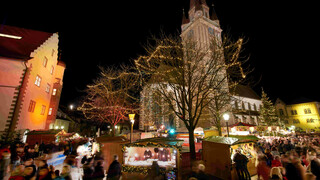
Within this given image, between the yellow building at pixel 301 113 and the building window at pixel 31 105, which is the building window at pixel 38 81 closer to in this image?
the building window at pixel 31 105

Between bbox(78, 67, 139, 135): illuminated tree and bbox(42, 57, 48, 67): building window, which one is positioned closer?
bbox(42, 57, 48, 67): building window

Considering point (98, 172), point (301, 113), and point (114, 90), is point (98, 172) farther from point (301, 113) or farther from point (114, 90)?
point (301, 113)

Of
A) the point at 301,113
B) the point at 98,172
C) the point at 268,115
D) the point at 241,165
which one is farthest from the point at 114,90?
the point at 301,113

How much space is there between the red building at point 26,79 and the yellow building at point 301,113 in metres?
70.8

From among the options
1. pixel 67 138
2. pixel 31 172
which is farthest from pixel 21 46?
pixel 31 172

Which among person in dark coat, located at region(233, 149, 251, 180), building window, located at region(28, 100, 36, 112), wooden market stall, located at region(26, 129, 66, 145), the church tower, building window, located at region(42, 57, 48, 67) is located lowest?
person in dark coat, located at region(233, 149, 251, 180)

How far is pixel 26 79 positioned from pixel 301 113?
7843cm

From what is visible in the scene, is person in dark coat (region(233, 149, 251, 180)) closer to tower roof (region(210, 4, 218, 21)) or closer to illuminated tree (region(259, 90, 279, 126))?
illuminated tree (region(259, 90, 279, 126))

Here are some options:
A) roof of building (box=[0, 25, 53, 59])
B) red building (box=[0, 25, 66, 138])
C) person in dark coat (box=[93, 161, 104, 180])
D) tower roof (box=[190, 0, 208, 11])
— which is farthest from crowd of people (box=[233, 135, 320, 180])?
tower roof (box=[190, 0, 208, 11])

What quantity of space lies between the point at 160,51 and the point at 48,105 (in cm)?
1886

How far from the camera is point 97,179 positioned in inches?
229

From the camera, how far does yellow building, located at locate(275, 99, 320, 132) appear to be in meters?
51.9

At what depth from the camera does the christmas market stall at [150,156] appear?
8.25 m

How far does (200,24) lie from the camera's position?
152 ft
